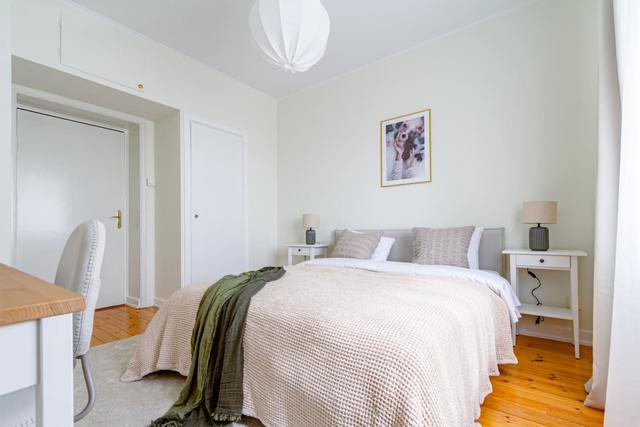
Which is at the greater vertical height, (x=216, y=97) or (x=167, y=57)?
(x=167, y=57)

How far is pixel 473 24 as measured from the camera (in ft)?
9.27

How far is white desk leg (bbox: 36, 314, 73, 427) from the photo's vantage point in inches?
19.7

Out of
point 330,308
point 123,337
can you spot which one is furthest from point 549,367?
point 123,337

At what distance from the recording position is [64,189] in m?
3.21

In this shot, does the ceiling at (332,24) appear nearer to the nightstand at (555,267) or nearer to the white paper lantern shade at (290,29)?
the white paper lantern shade at (290,29)

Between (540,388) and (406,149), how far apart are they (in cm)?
227

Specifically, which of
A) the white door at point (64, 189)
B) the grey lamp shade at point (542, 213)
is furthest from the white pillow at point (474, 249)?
the white door at point (64, 189)

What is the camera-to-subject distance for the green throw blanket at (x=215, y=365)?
130 centimetres

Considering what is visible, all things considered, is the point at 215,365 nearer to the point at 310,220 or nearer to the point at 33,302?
the point at 33,302

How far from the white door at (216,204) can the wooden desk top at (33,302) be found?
2.85 metres

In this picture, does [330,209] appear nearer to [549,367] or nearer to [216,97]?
[216,97]

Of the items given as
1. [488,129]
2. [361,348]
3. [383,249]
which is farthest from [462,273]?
[488,129]

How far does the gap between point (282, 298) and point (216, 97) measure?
121 inches

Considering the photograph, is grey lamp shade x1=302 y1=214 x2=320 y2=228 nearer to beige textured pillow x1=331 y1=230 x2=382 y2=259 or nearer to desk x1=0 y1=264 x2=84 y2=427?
beige textured pillow x1=331 y1=230 x2=382 y2=259
